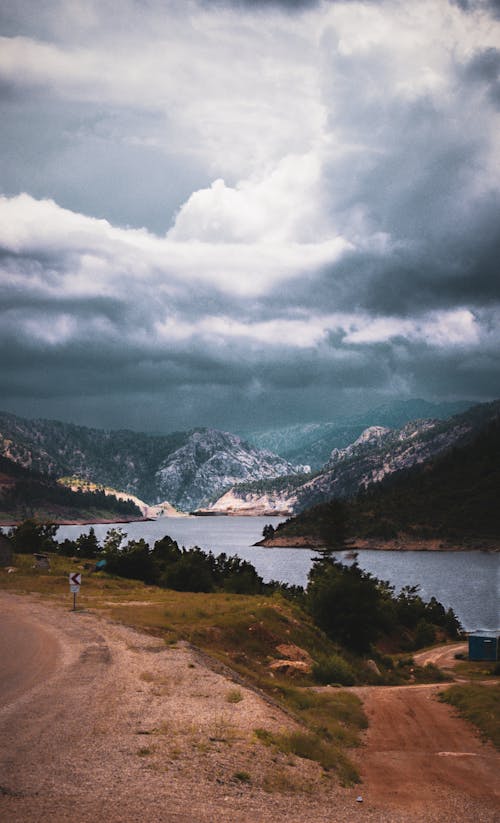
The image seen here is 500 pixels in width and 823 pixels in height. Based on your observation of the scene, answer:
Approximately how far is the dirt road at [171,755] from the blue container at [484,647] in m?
41.8

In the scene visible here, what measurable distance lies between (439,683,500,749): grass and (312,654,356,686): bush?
628 centimetres

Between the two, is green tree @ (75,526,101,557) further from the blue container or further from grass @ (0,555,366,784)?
the blue container

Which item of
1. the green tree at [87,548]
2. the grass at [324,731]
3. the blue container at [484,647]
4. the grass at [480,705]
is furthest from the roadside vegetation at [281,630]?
the green tree at [87,548]

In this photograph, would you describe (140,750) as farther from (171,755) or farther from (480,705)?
(480,705)

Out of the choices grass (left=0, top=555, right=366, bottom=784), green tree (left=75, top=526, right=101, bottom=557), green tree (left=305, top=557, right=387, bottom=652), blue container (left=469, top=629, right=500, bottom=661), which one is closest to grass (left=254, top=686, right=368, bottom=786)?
grass (left=0, top=555, right=366, bottom=784)

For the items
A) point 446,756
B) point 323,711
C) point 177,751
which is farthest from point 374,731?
point 177,751

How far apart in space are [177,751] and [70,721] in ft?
11.0

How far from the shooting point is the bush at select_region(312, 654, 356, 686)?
40688 millimetres

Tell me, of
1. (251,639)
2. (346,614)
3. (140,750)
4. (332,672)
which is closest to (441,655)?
(346,614)

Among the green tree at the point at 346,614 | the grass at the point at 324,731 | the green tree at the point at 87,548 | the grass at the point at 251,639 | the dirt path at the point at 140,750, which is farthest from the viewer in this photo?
the green tree at the point at 87,548

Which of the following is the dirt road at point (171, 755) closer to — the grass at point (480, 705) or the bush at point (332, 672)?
the grass at point (480, 705)

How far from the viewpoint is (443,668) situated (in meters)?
65.4

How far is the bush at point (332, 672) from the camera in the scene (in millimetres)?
40688

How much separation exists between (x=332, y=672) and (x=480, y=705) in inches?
377
